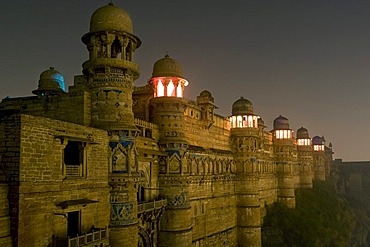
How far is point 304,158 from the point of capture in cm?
6569

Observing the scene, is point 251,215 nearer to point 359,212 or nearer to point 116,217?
point 116,217

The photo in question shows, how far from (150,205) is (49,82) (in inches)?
525

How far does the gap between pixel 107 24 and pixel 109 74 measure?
2413mm

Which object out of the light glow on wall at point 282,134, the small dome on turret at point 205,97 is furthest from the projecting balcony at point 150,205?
the light glow on wall at point 282,134

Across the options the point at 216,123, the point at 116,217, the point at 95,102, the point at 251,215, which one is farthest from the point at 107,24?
the point at 251,215

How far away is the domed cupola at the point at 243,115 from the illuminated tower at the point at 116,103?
1949 cm

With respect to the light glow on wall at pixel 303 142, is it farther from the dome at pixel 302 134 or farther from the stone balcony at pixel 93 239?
A: the stone balcony at pixel 93 239

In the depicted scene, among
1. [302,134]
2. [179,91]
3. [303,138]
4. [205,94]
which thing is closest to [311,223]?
[303,138]

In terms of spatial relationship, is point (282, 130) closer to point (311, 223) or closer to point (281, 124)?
point (281, 124)

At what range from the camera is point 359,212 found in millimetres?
81438

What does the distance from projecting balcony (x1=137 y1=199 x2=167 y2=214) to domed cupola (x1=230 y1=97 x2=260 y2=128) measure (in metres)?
15.7

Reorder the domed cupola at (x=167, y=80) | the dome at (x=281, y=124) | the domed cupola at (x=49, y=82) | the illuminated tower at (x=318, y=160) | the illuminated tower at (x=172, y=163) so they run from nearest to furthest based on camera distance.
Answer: the illuminated tower at (x=172, y=163) < the domed cupola at (x=167, y=80) < the domed cupola at (x=49, y=82) < the dome at (x=281, y=124) < the illuminated tower at (x=318, y=160)

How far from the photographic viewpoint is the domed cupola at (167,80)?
1026 inches

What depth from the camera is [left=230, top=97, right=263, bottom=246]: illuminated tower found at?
37.1m
